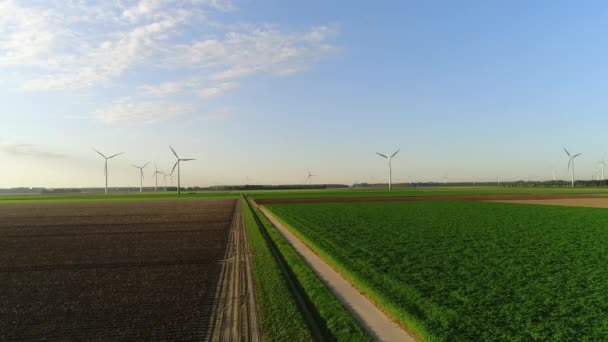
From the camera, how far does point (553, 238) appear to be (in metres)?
23.6

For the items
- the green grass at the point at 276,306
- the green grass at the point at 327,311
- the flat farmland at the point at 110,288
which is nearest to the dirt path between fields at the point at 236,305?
the green grass at the point at 276,306

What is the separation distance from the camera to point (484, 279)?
542 inches

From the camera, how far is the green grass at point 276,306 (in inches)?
372

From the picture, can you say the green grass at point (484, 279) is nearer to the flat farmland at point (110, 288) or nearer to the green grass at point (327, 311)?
the green grass at point (327, 311)

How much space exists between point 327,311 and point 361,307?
3.96 feet

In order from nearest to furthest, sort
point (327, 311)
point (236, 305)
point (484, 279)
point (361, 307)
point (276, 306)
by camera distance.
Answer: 1. point (327, 311)
2. point (276, 306)
3. point (361, 307)
4. point (236, 305)
5. point (484, 279)

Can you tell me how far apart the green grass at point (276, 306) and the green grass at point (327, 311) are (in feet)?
1.85

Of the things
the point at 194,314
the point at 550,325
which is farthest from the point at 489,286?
the point at 194,314

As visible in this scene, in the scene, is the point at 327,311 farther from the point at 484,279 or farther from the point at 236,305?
the point at 484,279

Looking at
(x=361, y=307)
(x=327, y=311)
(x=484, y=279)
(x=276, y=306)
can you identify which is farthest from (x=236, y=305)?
(x=484, y=279)

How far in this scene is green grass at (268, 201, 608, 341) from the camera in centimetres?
941

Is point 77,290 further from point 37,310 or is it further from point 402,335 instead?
point 402,335

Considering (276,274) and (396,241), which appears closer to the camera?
(276,274)

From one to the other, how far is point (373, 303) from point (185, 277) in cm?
787
